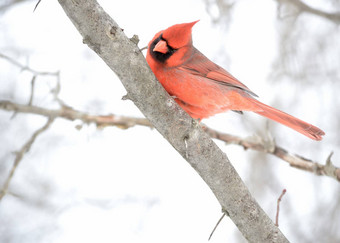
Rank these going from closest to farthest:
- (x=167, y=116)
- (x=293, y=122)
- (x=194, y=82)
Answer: (x=167, y=116), (x=194, y=82), (x=293, y=122)

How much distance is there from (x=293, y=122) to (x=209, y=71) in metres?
0.67

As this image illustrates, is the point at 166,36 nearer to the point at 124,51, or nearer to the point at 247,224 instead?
the point at 124,51

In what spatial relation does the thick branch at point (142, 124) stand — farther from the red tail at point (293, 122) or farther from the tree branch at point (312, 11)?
the tree branch at point (312, 11)

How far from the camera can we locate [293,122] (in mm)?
2803

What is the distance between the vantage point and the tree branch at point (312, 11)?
12.4 feet

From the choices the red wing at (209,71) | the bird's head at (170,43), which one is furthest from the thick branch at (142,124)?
the bird's head at (170,43)

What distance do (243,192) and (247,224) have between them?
180 millimetres

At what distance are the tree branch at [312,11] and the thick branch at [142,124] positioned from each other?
4.37ft

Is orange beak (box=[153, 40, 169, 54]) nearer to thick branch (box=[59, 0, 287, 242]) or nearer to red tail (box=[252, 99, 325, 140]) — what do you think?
thick branch (box=[59, 0, 287, 242])

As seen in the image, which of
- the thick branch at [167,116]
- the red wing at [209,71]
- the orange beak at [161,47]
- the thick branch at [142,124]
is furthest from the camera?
the thick branch at [142,124]

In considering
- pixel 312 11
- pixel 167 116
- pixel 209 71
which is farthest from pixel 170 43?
pixel 312 11

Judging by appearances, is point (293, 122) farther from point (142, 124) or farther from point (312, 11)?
point (312, 11)

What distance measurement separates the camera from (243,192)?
2137 mm

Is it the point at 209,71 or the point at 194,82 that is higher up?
the point at 209,71
